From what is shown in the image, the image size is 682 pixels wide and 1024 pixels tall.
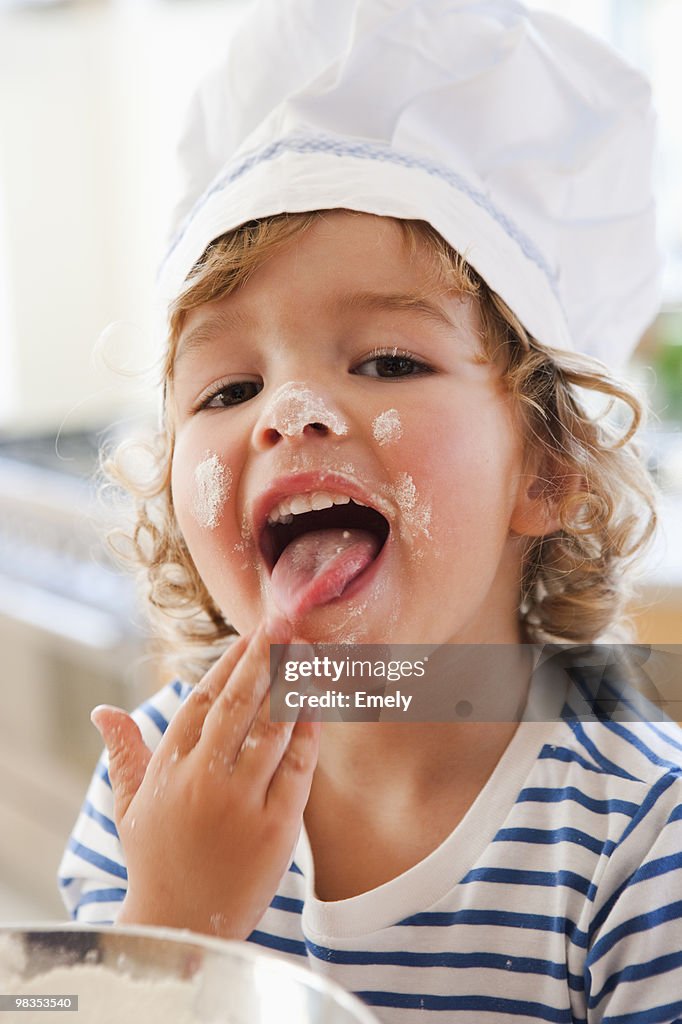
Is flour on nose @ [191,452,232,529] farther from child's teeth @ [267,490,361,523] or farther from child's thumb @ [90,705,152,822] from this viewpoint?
child's thumb @ [90,705,152,822]

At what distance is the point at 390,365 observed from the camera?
754 mm

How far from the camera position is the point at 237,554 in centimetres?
77

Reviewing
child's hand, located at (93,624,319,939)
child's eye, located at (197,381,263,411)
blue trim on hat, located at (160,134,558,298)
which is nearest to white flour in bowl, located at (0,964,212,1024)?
child's hand, located at (93,624,319,939)

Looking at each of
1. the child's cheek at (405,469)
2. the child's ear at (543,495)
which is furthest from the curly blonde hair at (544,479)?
the child's cheek at (405,469)

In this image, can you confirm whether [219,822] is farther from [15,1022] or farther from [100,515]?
[100,515]

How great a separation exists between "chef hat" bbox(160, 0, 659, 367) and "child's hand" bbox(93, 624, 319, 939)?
33 centimetres

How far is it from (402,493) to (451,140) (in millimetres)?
279

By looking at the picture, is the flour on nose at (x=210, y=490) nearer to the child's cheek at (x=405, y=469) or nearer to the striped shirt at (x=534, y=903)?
the child's cheek at (x=405, y=469)

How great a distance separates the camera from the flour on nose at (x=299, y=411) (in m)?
0.71

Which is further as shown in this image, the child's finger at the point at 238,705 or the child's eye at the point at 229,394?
the child's eye at the point at 229,394

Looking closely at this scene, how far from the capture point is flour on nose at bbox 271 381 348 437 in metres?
0.71

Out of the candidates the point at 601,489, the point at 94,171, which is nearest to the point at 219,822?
the point at 601,489

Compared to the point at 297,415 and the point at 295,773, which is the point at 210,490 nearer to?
the point at 297,415

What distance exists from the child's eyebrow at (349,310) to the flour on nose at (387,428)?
0.07 m
